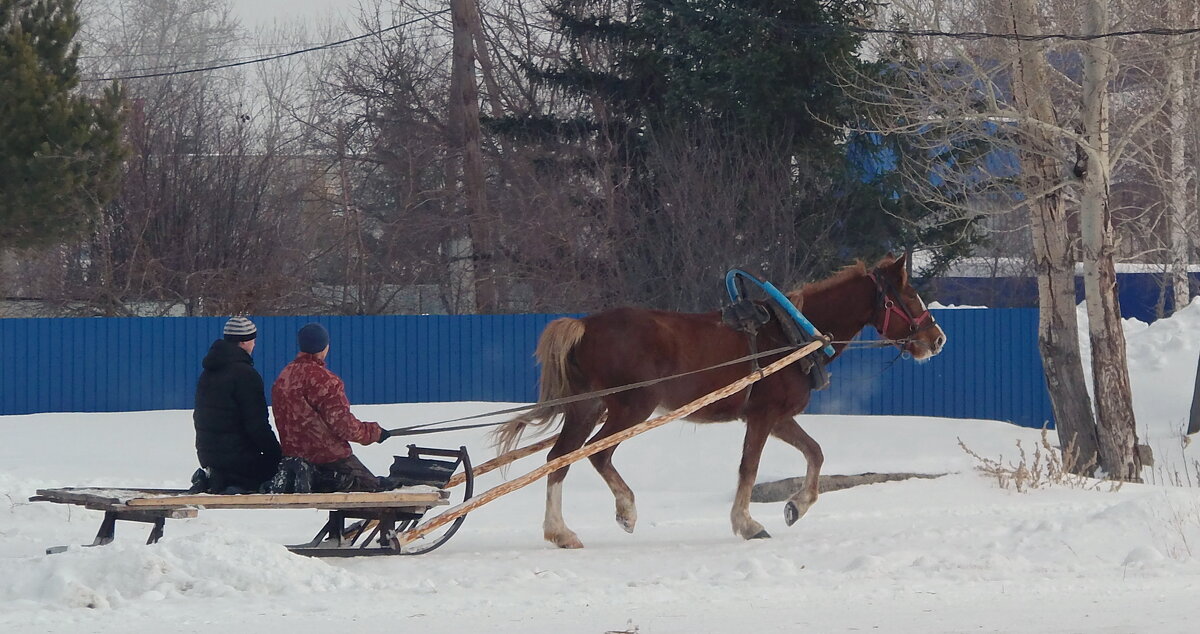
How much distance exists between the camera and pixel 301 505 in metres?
7.38

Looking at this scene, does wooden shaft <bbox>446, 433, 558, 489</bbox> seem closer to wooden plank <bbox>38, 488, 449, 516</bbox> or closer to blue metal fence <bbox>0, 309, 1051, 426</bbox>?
wooden plank <bbox>38, 488, 449, 516</bbox>

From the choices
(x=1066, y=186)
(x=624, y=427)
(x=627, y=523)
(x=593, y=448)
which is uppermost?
(x=1066, y=186)

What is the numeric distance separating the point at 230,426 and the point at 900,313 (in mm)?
5292

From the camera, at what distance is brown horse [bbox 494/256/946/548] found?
9.38 meters

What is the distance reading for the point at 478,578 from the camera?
7473mm

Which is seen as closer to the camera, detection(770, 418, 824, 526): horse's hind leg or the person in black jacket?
the person in black jacket

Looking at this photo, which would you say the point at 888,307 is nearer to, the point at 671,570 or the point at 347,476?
the point at 671,570

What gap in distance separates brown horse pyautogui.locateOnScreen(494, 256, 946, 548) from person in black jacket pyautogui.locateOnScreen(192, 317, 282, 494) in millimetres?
2161

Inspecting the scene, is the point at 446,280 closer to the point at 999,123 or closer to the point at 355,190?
the point at 355,190

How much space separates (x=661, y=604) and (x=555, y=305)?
58.2ft

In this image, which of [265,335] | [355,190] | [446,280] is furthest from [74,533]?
[355,190]

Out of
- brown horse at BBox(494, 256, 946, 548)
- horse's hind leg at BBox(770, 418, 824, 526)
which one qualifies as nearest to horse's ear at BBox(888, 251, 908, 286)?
brown horse at BBox(494, 256, 946, 548)

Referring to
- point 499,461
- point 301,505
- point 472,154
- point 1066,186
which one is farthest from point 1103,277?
point 472,154

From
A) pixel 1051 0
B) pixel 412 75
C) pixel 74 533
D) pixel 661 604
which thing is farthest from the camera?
pixel 412 75
